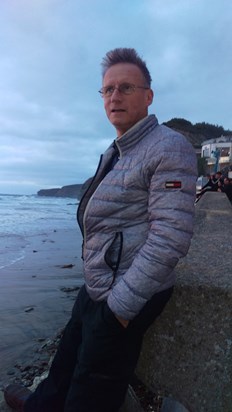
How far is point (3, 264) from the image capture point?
1062cm

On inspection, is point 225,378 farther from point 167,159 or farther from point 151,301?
point 167,159

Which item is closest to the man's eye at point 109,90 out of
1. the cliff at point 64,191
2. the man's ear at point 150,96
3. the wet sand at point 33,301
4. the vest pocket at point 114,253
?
the man's ear at point 150,96

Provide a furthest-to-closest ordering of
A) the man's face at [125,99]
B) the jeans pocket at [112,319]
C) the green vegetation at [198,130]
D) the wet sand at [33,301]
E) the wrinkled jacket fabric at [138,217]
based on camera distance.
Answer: the green vegetation at [198,130]
the wet sand at [33,301]
the man's face at [125,99]
the jeans pocket at [112,319]
the wrinkled jacket fabric at [138,217]

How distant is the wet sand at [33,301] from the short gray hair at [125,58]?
3522mm

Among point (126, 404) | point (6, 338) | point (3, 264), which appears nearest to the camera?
point (126, 404)

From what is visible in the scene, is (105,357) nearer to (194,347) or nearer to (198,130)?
(194,347)

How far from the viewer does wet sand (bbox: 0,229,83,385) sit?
500cm

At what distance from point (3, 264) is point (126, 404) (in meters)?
8.93

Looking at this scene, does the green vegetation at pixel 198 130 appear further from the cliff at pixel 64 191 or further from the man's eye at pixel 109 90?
the man's eye at pixel 109 90

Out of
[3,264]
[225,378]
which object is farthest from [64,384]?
[3,264]

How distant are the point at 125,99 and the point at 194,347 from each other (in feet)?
4.87

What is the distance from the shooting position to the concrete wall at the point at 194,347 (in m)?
2.16

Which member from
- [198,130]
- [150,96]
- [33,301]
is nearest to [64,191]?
[198,130]

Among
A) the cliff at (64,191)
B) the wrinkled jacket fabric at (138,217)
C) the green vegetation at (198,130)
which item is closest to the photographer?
the wrinkled jacket fabric at (138,217)
